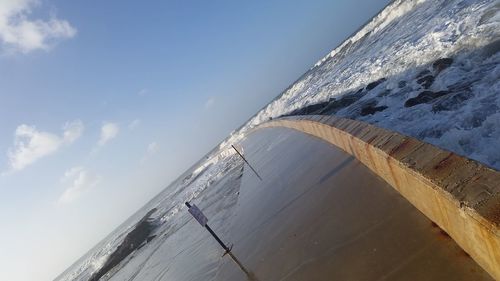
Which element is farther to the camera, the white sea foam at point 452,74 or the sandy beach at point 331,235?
the white sea foam at point 452,74

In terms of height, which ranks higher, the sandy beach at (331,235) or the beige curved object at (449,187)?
the beige curved object at (449,187)

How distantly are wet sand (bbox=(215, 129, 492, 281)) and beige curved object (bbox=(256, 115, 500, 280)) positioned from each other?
0.14m

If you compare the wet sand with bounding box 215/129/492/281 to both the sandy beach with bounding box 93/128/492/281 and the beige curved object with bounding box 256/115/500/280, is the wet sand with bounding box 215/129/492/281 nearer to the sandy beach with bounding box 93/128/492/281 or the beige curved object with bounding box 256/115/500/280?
the sandy beach with bounding box 93/128/492/281

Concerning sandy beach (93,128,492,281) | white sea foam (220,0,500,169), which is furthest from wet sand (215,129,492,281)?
white sea foam (220,0,500,169)

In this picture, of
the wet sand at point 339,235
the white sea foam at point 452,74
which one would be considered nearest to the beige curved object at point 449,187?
the wet sand at point 339,235

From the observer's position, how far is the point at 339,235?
15.9 ft

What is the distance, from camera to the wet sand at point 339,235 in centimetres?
348

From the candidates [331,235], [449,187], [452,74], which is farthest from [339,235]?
[452,74]

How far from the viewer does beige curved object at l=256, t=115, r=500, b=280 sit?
2744 mm

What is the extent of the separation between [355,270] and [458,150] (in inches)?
120

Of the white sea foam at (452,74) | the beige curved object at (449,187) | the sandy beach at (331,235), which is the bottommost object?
the white sea foam at (452,74)

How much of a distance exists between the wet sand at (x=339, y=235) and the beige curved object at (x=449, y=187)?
0.14 m

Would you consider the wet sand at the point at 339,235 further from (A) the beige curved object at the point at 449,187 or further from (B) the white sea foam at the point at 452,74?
(B) the white sea foam at the point at 452,74

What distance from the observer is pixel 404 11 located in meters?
33.0
